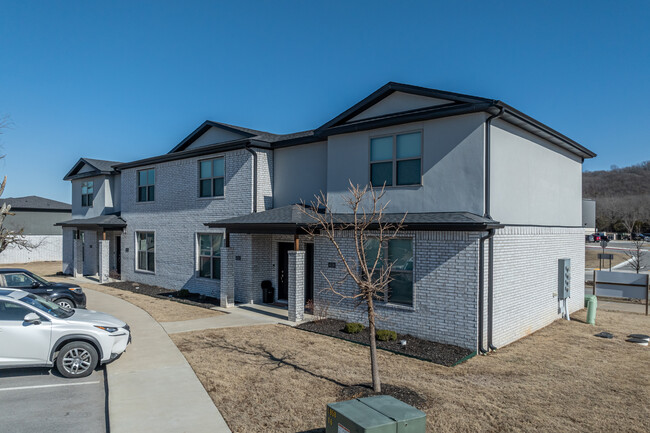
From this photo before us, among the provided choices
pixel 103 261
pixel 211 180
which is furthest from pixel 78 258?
pixel 211 180

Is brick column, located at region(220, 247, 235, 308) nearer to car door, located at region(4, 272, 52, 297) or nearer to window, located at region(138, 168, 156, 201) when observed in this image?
car door, located at region(4, 272, 52, 297)

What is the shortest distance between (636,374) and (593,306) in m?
5.36

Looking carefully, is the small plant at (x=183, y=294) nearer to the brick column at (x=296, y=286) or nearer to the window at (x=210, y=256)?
the window at (x=210, y=256)

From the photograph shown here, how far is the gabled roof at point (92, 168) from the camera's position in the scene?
2452 cm

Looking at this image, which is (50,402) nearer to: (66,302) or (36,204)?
(66,302)

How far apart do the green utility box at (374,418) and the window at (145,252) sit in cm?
1742

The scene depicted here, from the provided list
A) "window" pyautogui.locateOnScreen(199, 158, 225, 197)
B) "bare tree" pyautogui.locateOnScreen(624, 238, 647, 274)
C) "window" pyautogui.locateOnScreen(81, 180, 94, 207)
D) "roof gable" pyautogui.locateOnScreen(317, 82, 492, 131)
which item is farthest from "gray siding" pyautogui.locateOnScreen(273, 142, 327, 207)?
"bare tree" pyautogui.locateOnScreen(624, 238, 647, 274)

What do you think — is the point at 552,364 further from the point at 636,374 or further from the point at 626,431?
the point at 626,431

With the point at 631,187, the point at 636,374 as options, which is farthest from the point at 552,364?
the point at 631,187

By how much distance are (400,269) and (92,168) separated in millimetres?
21199

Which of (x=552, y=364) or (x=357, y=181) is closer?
(x=552, y=364)

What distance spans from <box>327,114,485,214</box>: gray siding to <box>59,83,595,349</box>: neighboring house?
1.1 inches

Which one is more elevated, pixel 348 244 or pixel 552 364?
pixel 348 244

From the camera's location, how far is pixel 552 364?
375 inches
